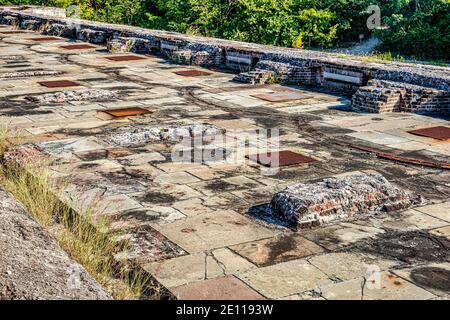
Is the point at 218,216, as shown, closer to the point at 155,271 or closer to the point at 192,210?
the point at 192,210

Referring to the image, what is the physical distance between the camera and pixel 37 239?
3.91 metres

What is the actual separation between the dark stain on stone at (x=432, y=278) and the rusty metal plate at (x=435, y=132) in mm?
4408

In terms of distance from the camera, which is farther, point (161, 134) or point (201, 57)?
point (201, 57)

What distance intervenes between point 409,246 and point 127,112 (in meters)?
6.06

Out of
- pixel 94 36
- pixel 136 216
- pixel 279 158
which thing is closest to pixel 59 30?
pixel 94 36

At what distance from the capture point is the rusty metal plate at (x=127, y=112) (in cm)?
1013

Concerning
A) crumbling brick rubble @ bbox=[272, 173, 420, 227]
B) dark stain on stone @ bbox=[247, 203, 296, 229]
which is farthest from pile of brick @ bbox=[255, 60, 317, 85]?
dark stain on stone @ bbox=[247, 203, 296, 229]

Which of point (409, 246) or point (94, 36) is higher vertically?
point (94, 36)

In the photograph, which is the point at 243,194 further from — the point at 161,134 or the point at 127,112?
the point at 127,112

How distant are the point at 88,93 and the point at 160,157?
436 cm

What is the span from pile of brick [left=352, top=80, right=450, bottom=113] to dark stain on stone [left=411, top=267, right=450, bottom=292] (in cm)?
602

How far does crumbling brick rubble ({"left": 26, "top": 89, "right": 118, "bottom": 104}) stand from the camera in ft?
36.8

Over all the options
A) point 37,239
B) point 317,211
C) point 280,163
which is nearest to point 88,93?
point 280,163

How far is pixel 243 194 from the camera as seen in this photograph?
6.53 metres
